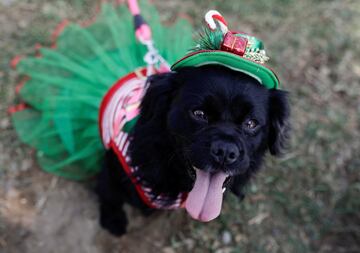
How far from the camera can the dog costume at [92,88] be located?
209 cm

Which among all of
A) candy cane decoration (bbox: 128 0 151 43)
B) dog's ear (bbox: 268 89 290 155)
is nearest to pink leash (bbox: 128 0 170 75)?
candy cane decoration (bbox: 128 0 151 43)

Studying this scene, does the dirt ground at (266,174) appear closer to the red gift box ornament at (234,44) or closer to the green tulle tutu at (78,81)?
the green tulle tutu at (78,81)

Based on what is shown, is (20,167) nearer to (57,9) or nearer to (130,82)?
(130,82)

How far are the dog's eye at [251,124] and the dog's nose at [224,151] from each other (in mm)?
177

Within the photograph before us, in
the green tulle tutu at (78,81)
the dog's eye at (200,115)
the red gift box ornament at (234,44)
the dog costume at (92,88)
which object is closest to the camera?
the red gift box ornament at (234,44)

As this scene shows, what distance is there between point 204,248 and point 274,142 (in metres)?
0.93

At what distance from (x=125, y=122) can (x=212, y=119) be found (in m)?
0.57

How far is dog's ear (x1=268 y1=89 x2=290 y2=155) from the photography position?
5.78ft

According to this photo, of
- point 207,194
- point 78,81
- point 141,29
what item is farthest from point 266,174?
point 78,81

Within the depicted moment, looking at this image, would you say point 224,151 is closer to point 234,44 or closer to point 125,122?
point 234,44

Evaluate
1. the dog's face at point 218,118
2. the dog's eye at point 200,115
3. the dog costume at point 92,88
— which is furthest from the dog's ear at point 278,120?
the dog costume at point 92,88

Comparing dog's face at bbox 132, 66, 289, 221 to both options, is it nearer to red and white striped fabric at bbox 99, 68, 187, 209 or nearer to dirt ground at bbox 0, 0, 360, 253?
red and white striped fabric at bbox 99, 68, 187, 209

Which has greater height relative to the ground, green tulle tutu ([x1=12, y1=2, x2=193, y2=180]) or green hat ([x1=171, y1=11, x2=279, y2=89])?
green hat ([x1=171, y1=11, x2=279, y2=89])

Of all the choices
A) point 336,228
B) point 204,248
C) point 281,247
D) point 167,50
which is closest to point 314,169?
point 336,228
